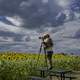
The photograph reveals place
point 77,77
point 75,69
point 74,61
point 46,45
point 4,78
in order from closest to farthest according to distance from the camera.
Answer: point 4,78 < point 46,45 < point 77,77 < point 75,69 < point 74,61

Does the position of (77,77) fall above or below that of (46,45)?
below

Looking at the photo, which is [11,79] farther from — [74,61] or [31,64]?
[74,61]

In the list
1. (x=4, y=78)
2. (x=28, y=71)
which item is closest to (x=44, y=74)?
(x=28, y=71)

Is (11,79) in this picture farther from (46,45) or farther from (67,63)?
(67,63)

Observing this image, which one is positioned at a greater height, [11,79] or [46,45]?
[46,45]

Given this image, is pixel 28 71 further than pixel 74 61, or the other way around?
pixel 74 61

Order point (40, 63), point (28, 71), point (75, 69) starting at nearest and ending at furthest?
point (28, 71) < point (40, 63) < point (75, 69)

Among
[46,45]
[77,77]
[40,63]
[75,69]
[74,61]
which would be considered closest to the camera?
[46,45]

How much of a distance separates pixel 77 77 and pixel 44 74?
167 cm

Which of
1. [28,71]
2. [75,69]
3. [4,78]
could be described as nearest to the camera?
[4,78]

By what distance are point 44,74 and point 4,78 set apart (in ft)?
10.5

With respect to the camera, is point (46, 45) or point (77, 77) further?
point (77, 77)

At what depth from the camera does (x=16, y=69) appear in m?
15.0

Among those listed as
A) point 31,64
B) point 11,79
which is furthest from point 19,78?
point 31,64
